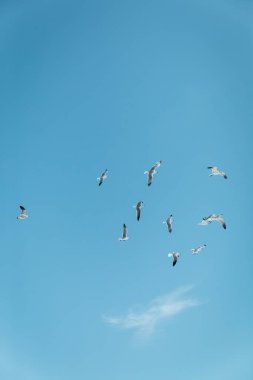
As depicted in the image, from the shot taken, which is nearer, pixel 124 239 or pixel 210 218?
pixel 124 239

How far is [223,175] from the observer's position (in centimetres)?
6234

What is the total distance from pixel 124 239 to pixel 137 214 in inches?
123

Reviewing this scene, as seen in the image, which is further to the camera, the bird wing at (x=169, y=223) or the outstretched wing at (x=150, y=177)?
the bird wing at (x=169, y=223)

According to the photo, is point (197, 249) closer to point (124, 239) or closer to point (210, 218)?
point (210, 218)

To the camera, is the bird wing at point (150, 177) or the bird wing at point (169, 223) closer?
the bird wing at point (150, 177)

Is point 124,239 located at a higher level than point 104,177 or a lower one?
lower

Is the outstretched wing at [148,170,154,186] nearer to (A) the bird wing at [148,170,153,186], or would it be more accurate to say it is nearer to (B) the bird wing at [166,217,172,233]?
(A) the bird wing at [148,170,153,186]

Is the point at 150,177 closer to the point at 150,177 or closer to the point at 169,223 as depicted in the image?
the point at 150,177

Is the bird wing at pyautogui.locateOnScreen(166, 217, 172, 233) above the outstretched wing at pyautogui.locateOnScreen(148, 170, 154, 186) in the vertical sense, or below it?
below

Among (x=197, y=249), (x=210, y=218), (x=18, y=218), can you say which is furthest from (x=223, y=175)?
(x=18, y=218)

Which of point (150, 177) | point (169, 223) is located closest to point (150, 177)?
point (150, 177)

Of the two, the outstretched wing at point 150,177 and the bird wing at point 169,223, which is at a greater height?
the outstretched wing at point 150,177

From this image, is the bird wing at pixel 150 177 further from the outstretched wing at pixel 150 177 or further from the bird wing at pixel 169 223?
the bird wing at pixel 169 223

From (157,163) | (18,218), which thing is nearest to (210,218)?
(157,163)
